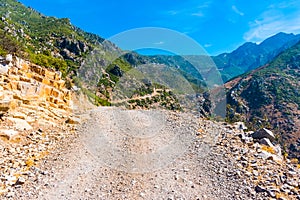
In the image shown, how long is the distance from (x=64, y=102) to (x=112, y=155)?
7.17m

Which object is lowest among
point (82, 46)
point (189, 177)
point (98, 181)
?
point (98, 181)

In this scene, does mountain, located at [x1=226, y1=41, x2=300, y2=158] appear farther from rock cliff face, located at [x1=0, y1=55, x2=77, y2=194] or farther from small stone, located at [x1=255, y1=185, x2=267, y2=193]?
small stone, located at [x1=255, y1=185, x2=267, y2=193]

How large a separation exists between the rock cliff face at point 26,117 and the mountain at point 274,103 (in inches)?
2148

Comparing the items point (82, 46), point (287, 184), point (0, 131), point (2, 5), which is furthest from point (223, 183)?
point (2, 5)

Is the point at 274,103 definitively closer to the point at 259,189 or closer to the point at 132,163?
the point at 132,163

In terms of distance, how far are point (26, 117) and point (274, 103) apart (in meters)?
86.9

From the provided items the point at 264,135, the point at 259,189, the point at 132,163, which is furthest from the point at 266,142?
the point at 132,163

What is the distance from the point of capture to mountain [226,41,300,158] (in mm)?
71450

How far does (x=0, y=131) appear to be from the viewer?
1034 centimetres

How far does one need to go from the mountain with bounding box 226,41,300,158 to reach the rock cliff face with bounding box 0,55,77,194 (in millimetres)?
54563

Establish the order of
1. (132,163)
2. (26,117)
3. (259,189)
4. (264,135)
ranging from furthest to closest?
(264,135) → (26,117) → (132,163) → (259,189)

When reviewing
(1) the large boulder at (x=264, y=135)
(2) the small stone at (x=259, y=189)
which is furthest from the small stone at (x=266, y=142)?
(2) the small stone at (x=259, y=189)

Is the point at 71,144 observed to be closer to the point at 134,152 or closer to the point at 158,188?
the point at 134,152

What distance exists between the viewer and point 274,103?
85.4 meters
